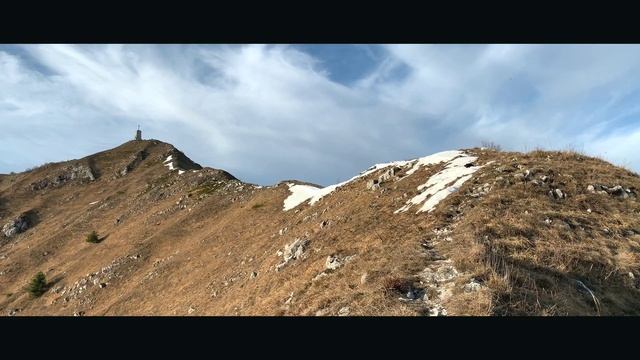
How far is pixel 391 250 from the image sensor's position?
617 inches

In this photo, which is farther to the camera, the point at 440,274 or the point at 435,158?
the point at 435,158

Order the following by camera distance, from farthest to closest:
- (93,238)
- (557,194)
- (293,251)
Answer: (93,238)
(293,251)
(557,194)

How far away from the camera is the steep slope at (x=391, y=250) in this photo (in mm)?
11617

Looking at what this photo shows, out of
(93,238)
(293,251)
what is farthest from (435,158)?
(93,238)

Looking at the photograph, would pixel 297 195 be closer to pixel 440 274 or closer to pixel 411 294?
pixel 440 274

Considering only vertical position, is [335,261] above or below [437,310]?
above

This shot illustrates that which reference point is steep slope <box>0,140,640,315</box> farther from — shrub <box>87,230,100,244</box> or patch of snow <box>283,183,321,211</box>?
shrub <box>87,230,100,244</box>

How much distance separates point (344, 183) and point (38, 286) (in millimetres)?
31916

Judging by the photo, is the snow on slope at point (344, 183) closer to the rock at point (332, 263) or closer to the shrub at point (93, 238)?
the rock at point (332, 263)

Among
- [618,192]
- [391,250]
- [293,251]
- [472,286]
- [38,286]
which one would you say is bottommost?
[472,286]

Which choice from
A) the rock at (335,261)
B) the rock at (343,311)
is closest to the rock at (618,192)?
the rock at (335,261)

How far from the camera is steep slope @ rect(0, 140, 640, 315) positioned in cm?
1162
